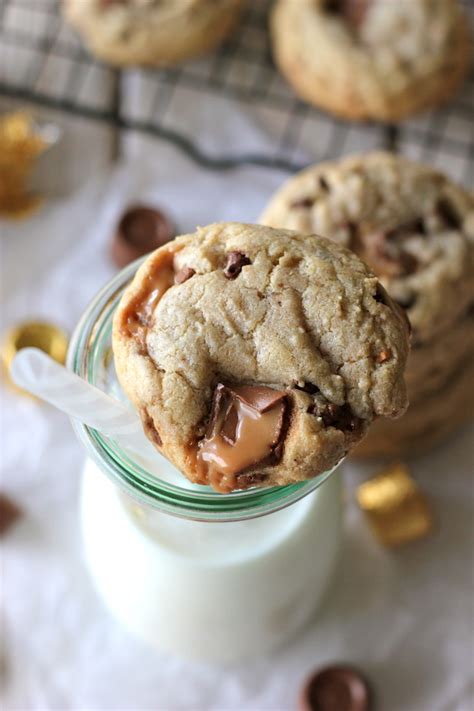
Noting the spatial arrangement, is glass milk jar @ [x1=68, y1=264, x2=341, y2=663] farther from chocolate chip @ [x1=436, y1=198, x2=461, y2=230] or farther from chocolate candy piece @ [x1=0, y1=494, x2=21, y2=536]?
chocolate chip @ [x1=436, y1=198, x2=461, y2=230]

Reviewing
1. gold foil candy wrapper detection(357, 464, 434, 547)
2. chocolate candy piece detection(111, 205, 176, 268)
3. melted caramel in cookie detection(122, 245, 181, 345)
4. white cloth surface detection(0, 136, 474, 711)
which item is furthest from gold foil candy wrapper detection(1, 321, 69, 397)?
melted caramel in cookie detection(122, 245, 181, 345)

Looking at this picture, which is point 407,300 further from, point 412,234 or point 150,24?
point 150,24

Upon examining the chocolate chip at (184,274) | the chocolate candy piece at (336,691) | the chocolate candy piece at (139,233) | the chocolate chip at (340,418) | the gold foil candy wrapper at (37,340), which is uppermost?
the chocolate chip at (184,274)

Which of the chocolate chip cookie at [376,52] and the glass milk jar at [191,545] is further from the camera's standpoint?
the chocolate chip cookie at [376,52]

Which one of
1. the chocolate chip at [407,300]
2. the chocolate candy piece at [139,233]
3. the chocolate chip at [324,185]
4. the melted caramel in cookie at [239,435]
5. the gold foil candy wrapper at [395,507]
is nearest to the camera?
the melted caramel in cookie at [239,435]

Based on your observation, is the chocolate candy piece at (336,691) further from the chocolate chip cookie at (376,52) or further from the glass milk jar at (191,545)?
the chocolate chip cookie at (376,52)

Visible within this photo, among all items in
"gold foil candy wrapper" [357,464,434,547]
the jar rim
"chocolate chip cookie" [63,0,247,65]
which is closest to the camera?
the jar rim

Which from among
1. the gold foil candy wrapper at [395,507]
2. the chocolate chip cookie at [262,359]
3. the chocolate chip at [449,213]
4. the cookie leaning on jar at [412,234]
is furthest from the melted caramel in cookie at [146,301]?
the gold foil candy wrapper at [395,507]

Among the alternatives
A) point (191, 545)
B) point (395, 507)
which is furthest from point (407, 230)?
point (191, 545)
